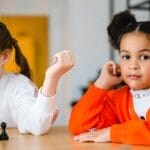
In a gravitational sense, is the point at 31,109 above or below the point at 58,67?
below

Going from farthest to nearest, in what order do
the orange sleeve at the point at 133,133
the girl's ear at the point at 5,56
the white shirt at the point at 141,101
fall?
the girl's ear at the point at 5,56 < the white shirt at the point at 141,101 < the orange sleeve at the point at 133,133

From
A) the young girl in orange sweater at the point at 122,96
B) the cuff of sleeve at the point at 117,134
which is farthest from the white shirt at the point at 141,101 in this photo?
the cuff of sleeve at the point at 117,134

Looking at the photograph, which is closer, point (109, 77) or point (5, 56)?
point (109, 77)

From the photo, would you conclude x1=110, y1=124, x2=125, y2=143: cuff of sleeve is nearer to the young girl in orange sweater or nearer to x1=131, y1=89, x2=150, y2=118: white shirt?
the young girl in orange sweater

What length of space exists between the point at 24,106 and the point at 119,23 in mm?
390

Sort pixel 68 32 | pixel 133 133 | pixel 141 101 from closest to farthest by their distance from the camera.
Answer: pixel 133 133, pixel 141 101, pixel 68 32

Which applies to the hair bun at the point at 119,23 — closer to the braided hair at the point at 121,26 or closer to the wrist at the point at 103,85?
the braided hair at the point at 121,26

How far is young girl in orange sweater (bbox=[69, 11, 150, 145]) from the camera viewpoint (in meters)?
1.20

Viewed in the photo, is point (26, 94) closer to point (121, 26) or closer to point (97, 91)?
point (97, 91)

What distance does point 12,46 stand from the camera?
1527 mm

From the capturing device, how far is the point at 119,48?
1.38 meters

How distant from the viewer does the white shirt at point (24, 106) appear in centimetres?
132

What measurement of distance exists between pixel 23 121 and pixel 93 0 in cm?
313

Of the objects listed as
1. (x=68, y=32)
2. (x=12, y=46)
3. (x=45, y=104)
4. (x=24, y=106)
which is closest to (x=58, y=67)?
(x=45, y=104)
